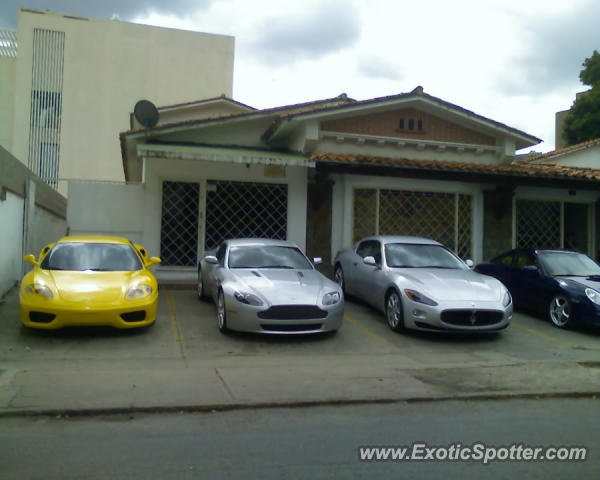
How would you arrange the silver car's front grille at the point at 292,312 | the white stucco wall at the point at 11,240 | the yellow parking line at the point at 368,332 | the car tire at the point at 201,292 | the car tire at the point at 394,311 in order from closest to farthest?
the silver car's front grille at the point at 292,312 < the yellow parking line at the point at 368,332 < the car tire at the point at 394,311 < the white stucco wall at the point at 11,240 < the car tire at the point at 201,292

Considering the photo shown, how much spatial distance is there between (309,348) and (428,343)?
1.86 meters

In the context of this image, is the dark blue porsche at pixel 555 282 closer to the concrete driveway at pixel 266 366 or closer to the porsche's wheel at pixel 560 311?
the porsche's wheel at pixel 560 311

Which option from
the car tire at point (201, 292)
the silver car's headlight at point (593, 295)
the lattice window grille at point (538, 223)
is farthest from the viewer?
the lattice window grille at point (538, 223)

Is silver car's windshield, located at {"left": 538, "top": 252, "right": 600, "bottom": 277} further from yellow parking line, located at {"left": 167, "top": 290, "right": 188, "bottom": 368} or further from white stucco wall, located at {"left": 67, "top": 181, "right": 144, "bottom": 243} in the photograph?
white stucco wall, located at {"left": 67, "top": 181, "right": 144, "bottom": 243}

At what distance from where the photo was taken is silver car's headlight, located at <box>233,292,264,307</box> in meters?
7.64

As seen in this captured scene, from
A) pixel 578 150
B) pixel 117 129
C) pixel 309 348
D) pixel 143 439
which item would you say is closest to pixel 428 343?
pixel 309 348

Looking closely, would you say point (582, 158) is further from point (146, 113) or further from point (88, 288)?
point (88, 288)

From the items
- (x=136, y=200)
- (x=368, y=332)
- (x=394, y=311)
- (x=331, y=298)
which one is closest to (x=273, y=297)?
(x=331, y=298)

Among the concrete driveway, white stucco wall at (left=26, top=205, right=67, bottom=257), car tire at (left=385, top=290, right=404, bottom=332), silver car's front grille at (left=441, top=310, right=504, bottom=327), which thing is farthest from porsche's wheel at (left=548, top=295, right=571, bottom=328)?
white stucco wall at (left=26, top=205, right=67, bottom=257)

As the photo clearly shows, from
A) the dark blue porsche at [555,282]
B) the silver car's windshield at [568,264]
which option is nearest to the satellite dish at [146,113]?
the dark blue porsche at [555,282]

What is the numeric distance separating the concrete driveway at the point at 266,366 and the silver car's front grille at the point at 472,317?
1.13 feet

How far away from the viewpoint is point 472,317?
8078 millimetres

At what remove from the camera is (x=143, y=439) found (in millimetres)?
4207

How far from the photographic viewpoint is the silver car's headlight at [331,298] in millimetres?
7939
